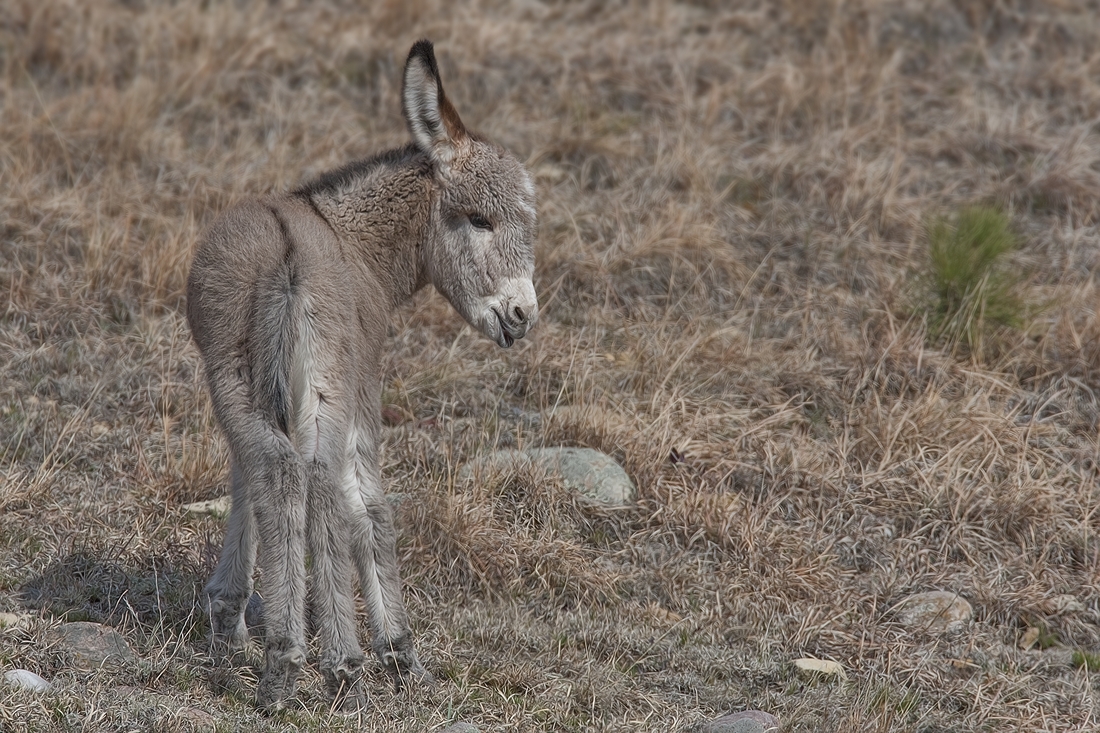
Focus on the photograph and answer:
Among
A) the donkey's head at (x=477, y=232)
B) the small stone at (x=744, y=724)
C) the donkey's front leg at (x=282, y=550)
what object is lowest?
the small stone at (x=744, y=724)

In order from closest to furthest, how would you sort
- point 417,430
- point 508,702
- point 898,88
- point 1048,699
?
point 508,702, point 1048,699, point 417,430, point 898,88

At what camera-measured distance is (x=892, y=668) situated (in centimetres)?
538

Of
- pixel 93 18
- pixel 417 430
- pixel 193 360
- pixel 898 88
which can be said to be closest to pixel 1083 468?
pixel 417 430

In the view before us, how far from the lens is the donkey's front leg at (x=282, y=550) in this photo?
4.04 metres

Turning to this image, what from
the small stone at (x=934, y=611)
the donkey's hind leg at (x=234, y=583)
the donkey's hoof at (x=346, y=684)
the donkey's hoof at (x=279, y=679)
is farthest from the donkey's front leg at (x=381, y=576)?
the small stone at (x=934, y=611)

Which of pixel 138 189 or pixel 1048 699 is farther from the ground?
pixel 138 189

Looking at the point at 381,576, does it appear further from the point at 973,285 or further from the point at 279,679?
the point at 973,285

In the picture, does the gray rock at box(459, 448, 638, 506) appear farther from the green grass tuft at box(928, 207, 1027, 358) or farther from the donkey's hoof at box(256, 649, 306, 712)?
the green grass tuft at box(928, 207, 1027, 358)

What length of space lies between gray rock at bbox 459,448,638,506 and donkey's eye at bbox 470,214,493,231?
1626 mm

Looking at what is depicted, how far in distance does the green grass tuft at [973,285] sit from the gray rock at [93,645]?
508 centimetres

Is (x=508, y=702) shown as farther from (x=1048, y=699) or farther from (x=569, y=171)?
(x=569, y=171)

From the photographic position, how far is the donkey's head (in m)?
4.88

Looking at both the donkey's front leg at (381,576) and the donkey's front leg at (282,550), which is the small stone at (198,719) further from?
the donkey's front leg at (381,576)

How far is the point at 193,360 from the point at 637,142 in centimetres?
404
